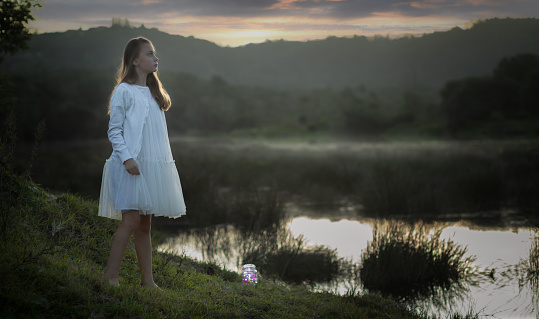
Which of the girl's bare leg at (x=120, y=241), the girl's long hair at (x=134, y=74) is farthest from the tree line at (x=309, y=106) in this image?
the girl's bare leg at (x=120, y=241)

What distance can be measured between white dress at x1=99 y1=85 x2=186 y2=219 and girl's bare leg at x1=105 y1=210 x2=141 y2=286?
0.24 ft

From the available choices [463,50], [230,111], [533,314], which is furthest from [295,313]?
[463,50]

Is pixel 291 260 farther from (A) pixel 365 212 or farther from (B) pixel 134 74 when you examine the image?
(A) pixel 365 212

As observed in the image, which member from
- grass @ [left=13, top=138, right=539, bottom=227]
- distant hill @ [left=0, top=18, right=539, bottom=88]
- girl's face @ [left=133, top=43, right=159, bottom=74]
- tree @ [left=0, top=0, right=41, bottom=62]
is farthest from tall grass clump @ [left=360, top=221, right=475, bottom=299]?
distant hill @ [left=0, top=18, right=539, bottom=88]

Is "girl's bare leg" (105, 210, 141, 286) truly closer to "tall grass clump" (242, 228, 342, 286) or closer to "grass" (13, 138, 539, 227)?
"grass" (13, 138, 539, 227)

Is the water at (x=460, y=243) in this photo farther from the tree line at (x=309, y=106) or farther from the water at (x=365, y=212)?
the tree line at (x=309, y=106)

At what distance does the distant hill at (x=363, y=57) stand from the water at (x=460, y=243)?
169ft

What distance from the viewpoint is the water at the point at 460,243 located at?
6590mm

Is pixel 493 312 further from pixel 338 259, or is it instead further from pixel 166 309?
pixel 166 309

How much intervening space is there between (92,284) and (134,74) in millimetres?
1586

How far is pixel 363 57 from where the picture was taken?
78.2 meters

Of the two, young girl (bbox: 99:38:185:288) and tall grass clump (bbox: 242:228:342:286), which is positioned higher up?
young girl (bbox: 99:38:185:288)

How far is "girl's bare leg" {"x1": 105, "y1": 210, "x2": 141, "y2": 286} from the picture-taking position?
3.66 metres

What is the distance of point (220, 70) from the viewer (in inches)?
2749
